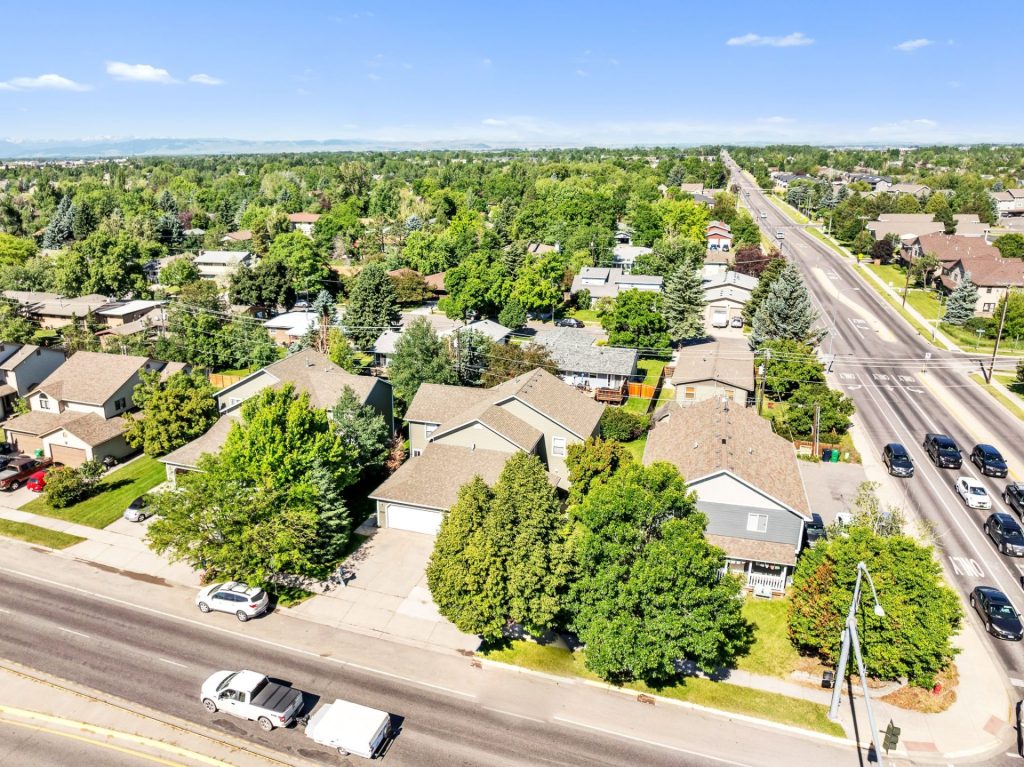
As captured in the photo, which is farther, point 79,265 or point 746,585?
point 79,265

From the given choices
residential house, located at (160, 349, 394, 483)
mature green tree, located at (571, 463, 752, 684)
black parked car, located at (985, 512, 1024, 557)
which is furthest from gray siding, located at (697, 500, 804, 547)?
residential house, located at (160, 349, 394, 483)

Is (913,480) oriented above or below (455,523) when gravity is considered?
below

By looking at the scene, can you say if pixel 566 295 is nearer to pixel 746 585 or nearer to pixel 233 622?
pixel 746 585

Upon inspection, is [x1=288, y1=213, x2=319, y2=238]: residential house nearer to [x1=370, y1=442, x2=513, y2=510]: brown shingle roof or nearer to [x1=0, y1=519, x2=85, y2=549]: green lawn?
[x1=0, y1=519, x2=85, y2=549]: green lawn

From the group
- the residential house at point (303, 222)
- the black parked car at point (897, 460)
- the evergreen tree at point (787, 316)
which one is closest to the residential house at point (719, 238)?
the evergreen tree at point (787, 316)

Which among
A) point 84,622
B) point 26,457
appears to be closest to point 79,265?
point 26,457

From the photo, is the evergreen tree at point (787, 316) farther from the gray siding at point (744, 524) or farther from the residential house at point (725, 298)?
the gray siding at point (744, 524)

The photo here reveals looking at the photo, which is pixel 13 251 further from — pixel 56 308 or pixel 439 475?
pixel 439 475
